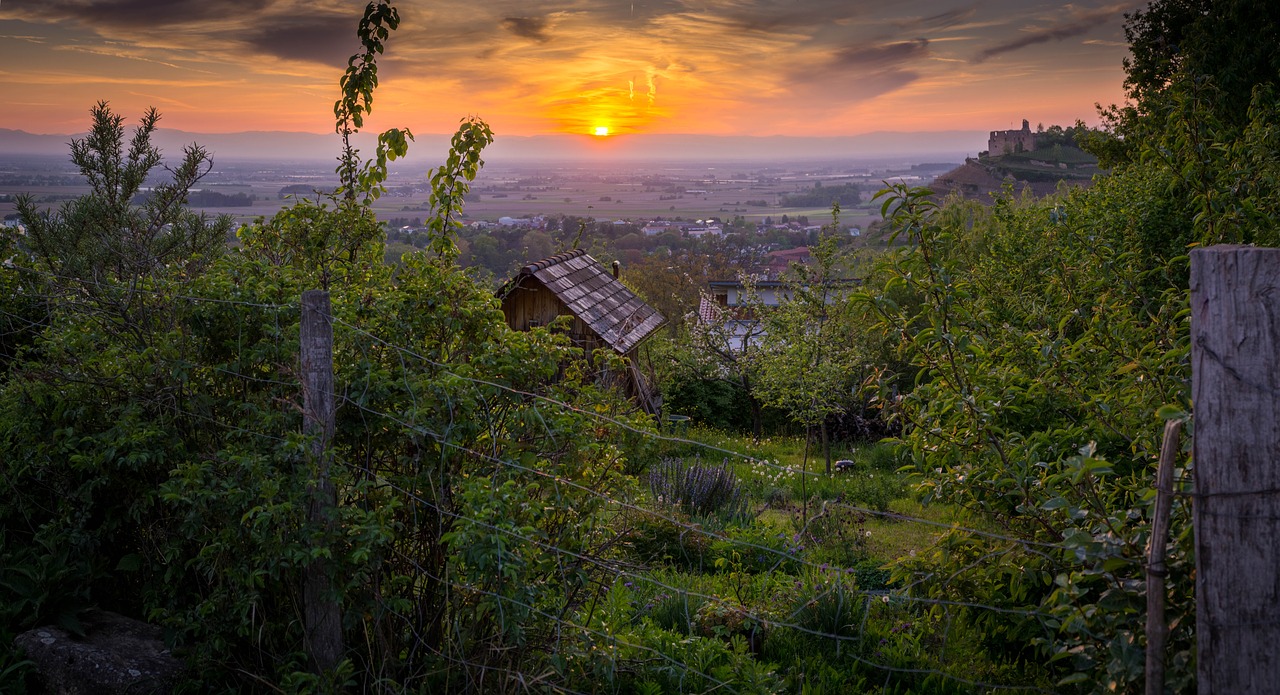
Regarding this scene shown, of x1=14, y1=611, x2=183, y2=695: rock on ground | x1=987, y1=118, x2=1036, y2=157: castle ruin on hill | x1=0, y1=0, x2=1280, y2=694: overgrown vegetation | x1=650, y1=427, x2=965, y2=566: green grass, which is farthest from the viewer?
x1=987, y1=118, x2=1036, y2=157: castle ruin on hill

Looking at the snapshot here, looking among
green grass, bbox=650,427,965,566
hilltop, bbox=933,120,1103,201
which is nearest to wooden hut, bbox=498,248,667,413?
green grass, bbox=650,427,965,566

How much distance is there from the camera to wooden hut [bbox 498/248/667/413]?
14.4m

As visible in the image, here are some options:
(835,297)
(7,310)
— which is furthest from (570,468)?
(835,297)

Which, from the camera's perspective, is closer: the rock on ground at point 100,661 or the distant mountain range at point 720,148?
the rock on ground at point 100,661

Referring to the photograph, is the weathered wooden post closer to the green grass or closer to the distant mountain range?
the green grass

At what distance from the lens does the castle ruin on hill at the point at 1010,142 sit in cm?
5709

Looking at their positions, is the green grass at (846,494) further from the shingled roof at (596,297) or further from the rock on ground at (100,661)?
the rock on ground at (100,661)

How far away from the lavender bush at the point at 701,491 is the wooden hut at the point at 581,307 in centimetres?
→ 475

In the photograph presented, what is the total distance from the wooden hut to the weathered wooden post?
11481 millimetres

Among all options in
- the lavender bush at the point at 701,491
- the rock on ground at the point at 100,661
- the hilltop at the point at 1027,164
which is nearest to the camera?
the rock on ground at the point at 100,661

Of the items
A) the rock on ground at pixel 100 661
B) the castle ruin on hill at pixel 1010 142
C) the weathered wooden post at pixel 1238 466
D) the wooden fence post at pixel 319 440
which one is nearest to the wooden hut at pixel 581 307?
the rock on ground at pixel 100 661

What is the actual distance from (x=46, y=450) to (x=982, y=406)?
4837 millimetres

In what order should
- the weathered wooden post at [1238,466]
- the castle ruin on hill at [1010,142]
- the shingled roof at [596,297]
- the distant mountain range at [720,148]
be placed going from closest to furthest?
the weathered wooden post at [1238,466] < the shingled roof at [596,297] < the castle ruin on hill at [1010,142] < the distant mountain range at [720,148]

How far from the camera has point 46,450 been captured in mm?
4336
